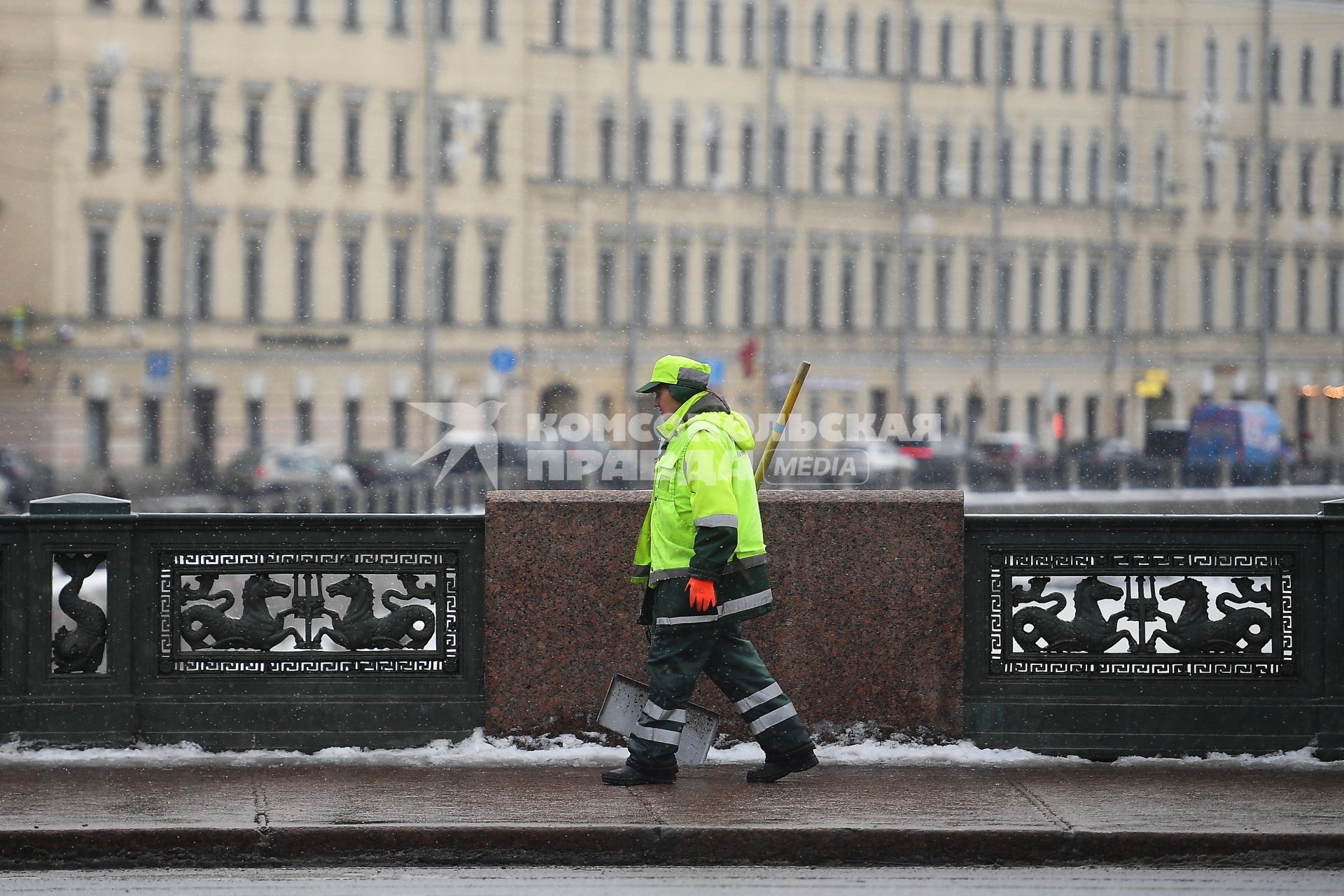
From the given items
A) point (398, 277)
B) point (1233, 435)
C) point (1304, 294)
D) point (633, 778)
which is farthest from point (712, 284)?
point (633, 778)

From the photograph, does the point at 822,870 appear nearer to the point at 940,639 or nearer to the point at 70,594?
the point at 940,639

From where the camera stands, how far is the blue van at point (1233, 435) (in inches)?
1992

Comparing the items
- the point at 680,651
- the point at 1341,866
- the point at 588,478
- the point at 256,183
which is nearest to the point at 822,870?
the point at 680,651

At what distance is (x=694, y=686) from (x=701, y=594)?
0.57m

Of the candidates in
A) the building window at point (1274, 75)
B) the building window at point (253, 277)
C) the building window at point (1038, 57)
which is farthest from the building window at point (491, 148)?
the building window at point (1274, 75)

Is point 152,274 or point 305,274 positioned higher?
point 305,274

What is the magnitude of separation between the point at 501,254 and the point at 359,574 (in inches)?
1986

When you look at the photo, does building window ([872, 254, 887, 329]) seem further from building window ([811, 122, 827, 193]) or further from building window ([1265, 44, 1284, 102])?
building window ([1265, 44, 1284, 102])

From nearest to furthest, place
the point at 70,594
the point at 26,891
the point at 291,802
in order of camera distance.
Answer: the point at 26,891, the point at 291,802, the point at 70,594

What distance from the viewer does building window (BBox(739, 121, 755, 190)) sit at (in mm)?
60719

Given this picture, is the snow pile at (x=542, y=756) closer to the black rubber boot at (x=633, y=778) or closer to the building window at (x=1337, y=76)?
the black rubber boot at (x=633, y=778)

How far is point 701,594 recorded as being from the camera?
6.74 metres

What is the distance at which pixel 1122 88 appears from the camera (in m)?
65.6

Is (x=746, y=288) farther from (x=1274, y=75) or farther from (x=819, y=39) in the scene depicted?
(x=1274, y=75)
